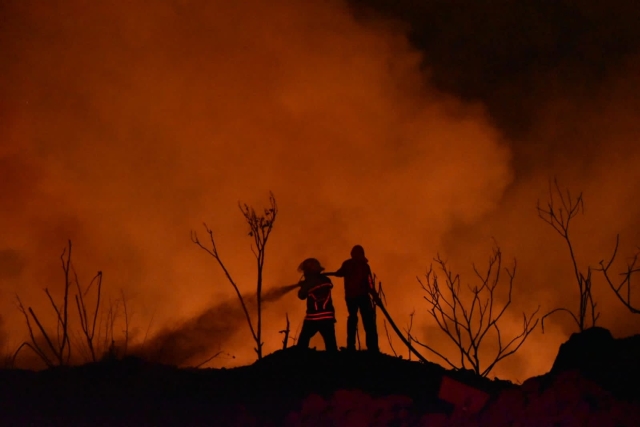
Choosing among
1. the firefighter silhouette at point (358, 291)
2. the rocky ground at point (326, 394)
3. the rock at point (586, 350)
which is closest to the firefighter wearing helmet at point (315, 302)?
the firefighter silhouette at point (358, 291)

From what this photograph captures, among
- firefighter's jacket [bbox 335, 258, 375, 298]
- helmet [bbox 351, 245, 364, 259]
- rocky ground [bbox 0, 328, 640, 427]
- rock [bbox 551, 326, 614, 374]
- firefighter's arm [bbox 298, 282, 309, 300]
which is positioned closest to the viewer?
rocky ground [bbox 0, 328, 640, 427]

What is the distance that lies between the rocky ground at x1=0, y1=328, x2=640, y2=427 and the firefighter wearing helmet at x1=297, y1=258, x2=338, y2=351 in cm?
90

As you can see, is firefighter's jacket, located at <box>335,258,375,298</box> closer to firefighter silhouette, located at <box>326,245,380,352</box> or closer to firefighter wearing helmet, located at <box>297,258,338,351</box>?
firefighter silhouette, located at <box>326,245,380,352</box>

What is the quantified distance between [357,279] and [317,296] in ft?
2.44

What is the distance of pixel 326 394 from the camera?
25.7 ft

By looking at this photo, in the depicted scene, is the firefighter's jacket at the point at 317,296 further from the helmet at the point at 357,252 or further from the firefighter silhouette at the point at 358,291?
the helmet at the point at 357,252

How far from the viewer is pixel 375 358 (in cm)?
945

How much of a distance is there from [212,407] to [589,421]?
166 inches

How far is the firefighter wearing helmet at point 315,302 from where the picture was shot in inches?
394

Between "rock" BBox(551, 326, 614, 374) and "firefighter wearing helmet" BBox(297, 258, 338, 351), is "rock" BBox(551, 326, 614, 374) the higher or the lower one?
the lower one

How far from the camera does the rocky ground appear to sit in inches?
243

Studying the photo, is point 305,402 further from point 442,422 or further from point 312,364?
point 312,364

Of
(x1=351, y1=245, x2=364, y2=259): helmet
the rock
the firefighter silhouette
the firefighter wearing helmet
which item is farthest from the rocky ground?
(x1=351, y1=245, x2=364, y2=259): helmet

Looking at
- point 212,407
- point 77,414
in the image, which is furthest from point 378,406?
point 77,414
